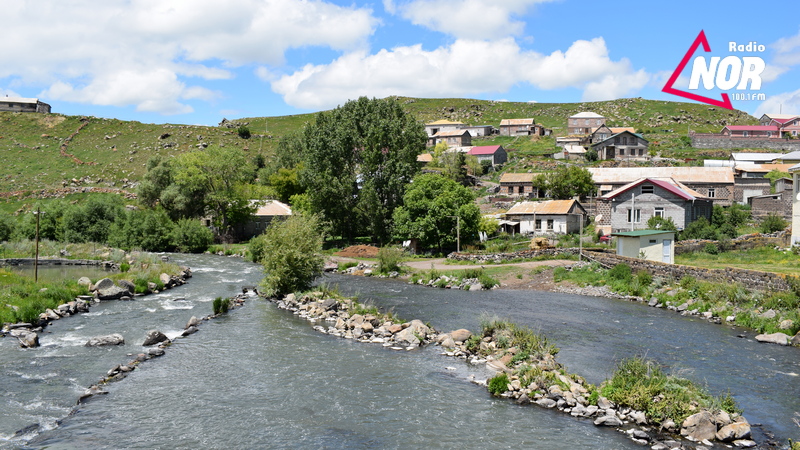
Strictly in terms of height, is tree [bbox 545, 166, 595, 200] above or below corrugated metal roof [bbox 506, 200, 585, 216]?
above

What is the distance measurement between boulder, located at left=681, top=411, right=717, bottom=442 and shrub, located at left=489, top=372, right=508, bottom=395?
4.87 m

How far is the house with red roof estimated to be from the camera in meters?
91.2

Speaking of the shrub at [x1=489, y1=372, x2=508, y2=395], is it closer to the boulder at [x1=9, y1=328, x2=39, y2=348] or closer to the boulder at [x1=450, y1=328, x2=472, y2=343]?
the boulder at [x1=450, y1=328, x2=472, y2=343]

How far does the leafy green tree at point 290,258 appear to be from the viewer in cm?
3231

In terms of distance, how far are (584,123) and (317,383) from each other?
10920 centimetres

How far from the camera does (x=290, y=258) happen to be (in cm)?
3244

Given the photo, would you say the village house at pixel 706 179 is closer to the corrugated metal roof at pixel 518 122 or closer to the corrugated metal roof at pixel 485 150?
the corrugated metal roof at pixel 485 150

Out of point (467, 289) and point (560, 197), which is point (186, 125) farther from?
point (467, 289)

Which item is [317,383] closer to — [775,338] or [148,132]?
[775,338]

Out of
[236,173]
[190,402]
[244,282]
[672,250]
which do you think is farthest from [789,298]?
[236,173]

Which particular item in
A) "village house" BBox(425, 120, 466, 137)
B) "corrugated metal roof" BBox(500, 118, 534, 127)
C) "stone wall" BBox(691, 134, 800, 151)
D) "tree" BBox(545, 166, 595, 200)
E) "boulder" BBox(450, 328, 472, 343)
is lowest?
"boulder" BBox(450, 328, 472, 343)

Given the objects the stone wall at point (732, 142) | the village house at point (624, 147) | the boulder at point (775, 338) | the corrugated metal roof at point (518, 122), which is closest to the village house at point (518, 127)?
the corrugated metal roof at point (518, 122)

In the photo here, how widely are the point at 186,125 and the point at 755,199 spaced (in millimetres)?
98506

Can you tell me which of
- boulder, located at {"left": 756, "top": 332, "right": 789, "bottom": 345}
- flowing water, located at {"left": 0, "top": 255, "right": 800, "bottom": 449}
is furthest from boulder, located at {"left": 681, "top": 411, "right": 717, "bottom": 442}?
boulder, located at {"left": 756, "top": 332, "right": 789, "bottom": 345}
